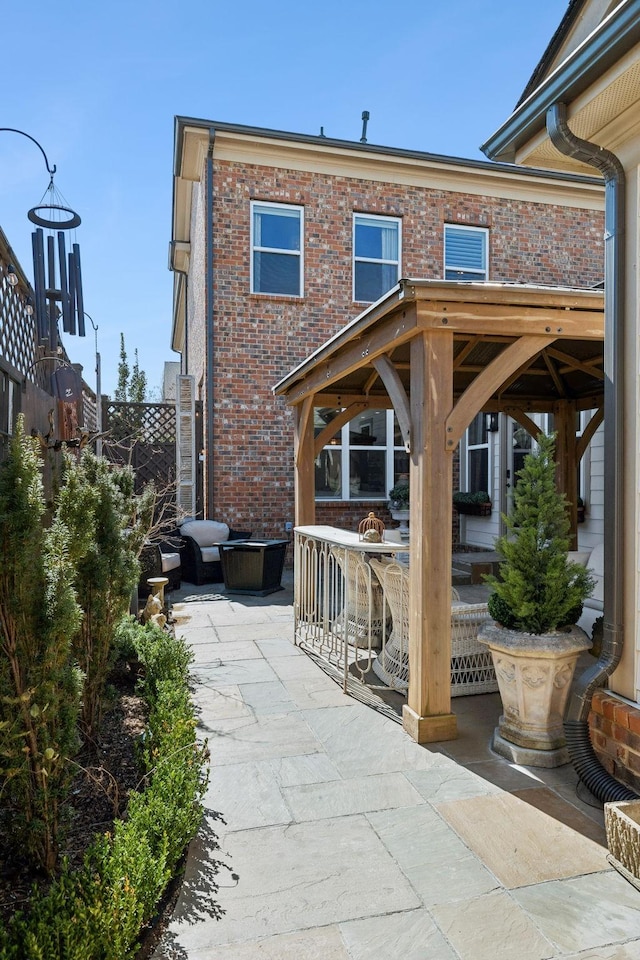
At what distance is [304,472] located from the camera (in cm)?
659

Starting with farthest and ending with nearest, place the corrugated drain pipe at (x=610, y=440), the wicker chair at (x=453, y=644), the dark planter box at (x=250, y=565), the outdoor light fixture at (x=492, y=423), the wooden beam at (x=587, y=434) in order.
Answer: the outdoor light fixture at (x=492, y=423)
the dark planter box at (x=250, y=565)
the wooden beam at (x=587, y=434)
the wicker chair at (x=453, y=644)
the corrugated drain pipe at (x=610, y=440)

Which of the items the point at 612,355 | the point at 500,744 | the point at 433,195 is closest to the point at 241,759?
the point at 500,744

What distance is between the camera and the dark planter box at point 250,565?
7945 mm

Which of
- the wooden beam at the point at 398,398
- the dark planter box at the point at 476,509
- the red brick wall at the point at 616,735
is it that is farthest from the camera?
the dark planter box at the point at 476,509

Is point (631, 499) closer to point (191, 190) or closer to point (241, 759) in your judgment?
point (241, 759)

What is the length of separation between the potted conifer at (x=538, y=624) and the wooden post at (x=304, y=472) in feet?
10.9

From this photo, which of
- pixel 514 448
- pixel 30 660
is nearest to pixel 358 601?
pixel 30 660

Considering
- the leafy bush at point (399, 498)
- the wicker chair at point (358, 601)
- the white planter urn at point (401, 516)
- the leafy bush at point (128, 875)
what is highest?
the leafy bush at point (399, 498)

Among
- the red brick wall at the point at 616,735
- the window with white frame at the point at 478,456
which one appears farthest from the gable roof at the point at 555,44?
the window with white frame at the point at 478,456

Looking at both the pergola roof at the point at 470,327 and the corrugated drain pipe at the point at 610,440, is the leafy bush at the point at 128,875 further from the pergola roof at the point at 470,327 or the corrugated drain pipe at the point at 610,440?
the pergola roof at the point at 470,327

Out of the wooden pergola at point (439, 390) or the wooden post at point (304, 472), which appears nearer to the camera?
the wooden pergola at point (439, 390)

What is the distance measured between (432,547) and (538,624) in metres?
0.70

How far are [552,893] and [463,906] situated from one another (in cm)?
35

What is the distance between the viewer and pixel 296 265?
31.7 ft
